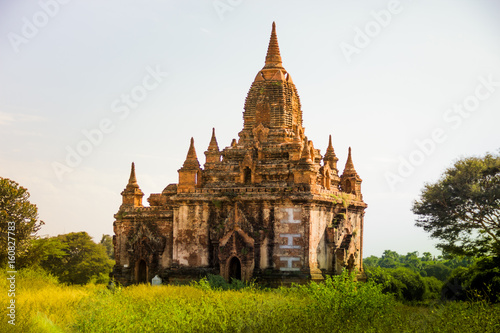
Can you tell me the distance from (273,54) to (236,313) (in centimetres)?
1959

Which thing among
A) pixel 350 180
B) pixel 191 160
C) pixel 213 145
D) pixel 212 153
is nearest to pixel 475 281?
pixel 350 180

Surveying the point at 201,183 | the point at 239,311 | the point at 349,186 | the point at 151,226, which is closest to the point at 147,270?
the point at 151,226

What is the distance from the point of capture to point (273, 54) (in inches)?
1457

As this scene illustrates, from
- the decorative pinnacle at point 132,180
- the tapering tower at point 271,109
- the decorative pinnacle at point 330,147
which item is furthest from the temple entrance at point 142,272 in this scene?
the decorative pinnacle at point 330,147

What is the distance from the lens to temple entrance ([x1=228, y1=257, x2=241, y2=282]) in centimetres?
3156

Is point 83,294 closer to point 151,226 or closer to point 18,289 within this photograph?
point 18,289

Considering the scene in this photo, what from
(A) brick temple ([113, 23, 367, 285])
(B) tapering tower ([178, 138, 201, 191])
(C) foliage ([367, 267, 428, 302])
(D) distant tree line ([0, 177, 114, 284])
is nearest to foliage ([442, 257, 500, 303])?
(C) foliage ([367, 267, 428, 302])

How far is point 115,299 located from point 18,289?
5.18 metres

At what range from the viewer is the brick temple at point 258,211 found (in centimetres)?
3066

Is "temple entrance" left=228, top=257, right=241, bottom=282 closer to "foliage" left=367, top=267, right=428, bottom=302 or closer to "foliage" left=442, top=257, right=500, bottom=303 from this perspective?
"foliage" left=442, top=257, right=500, bottom=303

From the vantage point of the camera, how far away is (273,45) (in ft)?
122

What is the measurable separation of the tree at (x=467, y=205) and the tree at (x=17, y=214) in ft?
79.0

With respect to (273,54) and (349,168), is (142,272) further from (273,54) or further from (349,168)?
(273,54)

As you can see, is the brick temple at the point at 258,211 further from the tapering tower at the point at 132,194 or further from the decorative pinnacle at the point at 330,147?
the decorative pinnacle at the point at 330,147
